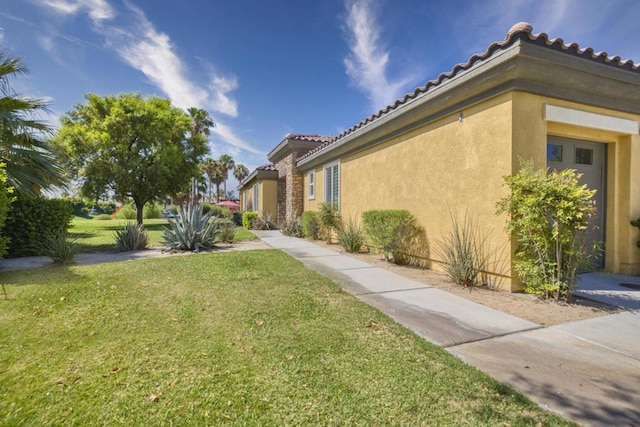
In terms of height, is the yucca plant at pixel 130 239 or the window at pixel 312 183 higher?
the window at pixel 312 183

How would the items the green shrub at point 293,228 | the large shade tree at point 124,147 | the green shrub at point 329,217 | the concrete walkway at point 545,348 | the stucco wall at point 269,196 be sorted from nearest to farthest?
the concrete walkway at point 545,348
the green shrub at point 329,217
the green shrub at point 293,228
the stucco wall at point 269,196
the large shade tree at point 124,147

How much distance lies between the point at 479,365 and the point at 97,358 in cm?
380

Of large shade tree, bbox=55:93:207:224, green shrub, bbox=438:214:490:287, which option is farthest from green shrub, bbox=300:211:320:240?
large shade tree, bbox=55:93:207:224

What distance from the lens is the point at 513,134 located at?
520 centimetres

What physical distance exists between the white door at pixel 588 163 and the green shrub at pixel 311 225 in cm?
820

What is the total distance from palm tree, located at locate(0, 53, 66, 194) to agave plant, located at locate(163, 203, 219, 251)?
377cm

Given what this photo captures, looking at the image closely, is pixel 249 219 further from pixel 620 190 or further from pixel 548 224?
pixel 620 190

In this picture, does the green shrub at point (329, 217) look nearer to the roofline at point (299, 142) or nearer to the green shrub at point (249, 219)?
the roofline at point (299, 142)

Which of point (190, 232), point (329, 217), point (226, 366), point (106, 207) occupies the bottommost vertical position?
point (226, 366)

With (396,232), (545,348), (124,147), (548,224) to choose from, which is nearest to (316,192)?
(396,232)

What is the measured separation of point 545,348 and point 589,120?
5.20 m

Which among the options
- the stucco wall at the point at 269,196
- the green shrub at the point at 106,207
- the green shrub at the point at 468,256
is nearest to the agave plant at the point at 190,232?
the green shrub at the point at 468,256

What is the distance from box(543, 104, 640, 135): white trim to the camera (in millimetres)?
5477

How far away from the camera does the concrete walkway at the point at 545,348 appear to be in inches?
91.5
